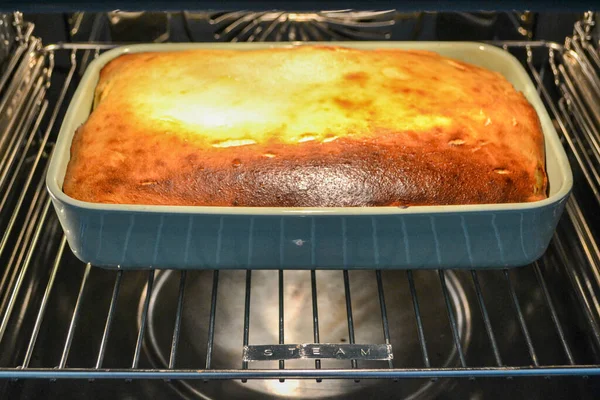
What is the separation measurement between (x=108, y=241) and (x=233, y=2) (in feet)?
1.44

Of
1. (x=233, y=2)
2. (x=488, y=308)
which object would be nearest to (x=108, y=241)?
(x=233, y=2)

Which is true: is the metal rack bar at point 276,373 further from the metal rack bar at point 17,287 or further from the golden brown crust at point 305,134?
the golden brown crust at point 305,134

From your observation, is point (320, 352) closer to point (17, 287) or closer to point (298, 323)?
point (298, 323)

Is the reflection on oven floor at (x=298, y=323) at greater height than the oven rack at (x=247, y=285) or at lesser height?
lesser

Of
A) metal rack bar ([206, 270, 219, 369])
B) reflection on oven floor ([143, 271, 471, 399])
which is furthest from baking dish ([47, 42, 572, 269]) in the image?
reflection on oven floor ([143, 271, 471, 399])

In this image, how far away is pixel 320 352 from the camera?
785mm

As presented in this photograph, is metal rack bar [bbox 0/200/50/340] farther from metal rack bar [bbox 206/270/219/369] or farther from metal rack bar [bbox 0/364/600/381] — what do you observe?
metal rack bar [bbox 206/270/219/369]

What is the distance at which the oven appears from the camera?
87 cm

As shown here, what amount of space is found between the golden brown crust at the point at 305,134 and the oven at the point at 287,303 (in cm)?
12

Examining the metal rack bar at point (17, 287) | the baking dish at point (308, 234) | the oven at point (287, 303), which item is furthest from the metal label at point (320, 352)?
the metal rack bar at point (17, 287)

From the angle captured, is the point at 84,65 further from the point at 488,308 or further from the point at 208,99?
the point at 488,308

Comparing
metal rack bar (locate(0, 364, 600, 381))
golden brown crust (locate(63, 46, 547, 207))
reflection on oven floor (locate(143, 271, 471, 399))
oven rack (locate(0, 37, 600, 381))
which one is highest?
golden brown crust (locate(63, 46, 547, 207))

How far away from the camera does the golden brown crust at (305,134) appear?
34.8 inches

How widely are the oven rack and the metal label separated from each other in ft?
0.05
